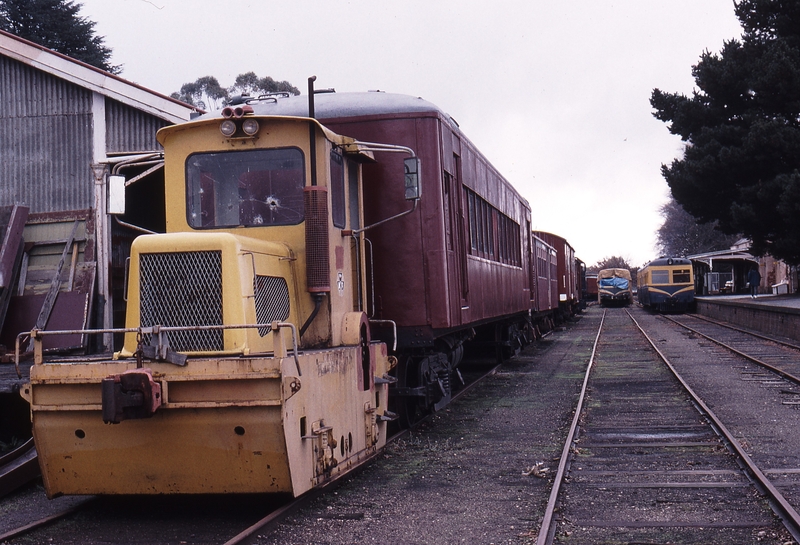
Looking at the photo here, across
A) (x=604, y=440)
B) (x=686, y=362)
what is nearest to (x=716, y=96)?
(x=686, y=362)

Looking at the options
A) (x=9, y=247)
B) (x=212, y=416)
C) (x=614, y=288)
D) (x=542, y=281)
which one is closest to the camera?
(x=212, y=416)

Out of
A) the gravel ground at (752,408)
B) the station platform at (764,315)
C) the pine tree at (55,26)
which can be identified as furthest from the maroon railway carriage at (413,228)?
the pine tree at (55,26)

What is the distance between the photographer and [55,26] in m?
40.0

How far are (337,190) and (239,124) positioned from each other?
1.01 metres

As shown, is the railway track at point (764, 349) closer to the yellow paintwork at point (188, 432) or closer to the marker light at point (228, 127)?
the yellow paintwork at point (188, 432)

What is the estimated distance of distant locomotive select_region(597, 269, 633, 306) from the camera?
61.4 meters

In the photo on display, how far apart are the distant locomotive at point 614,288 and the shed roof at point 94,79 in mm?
51532

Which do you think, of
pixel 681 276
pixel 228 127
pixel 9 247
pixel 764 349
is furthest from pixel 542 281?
pixel 681 276

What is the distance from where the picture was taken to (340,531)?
559 centimetres

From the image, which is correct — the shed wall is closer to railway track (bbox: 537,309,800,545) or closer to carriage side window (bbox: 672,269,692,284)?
railway track (bbox: 537,309,800,545)

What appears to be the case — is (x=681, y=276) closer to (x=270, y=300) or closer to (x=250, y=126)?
(x=250, y=126)

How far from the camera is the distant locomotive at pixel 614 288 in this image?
2416 inches

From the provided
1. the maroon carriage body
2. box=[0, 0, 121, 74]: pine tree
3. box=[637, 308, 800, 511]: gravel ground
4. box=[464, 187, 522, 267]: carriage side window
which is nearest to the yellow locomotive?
the maroon carriage body

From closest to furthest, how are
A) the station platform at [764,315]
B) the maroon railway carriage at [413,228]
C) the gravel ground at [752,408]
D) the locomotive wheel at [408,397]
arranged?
the gravel ground at [752,408], the maroon railway carriage at [413,228], the locomotive wheel at [408,397], the station platform at [764,315]
